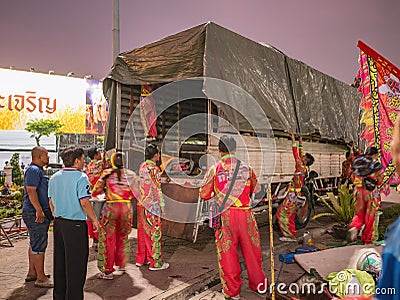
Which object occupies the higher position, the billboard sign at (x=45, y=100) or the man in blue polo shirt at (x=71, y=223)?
the billboard sign at (x=45, y=100)

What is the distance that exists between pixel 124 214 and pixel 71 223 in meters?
1.27

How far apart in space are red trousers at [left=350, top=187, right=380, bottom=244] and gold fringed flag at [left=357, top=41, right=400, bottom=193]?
24 cm

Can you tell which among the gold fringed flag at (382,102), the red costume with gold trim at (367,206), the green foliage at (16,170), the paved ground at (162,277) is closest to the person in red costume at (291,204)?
the paved ground at (162,277)


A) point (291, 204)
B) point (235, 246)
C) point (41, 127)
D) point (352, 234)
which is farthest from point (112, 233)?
point (41, 127)

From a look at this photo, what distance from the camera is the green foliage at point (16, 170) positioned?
1296cm

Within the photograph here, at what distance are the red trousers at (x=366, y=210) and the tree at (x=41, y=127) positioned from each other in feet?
41.8

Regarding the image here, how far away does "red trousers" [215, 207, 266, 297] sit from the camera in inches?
152

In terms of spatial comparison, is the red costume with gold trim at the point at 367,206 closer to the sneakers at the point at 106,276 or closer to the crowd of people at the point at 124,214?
the crowd of people at the point at 124,214

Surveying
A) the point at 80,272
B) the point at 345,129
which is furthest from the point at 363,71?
the point at 80,272

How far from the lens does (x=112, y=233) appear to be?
4.45 meters

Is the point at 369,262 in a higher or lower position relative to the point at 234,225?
lower

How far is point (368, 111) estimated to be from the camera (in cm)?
554

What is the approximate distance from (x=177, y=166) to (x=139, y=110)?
126 cm

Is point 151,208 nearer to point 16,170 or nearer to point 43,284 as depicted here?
point 43,284
